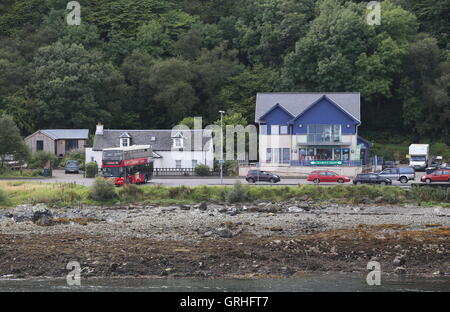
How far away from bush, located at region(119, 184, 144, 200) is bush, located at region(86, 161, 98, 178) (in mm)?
11451

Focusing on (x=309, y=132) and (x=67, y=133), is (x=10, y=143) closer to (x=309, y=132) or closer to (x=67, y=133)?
(x=67, y=133)

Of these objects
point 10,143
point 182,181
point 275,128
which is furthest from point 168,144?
point 10,143

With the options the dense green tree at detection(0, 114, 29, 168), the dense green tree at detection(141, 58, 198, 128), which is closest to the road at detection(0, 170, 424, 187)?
the dense green tree at detection(0, 114, 29, 168)

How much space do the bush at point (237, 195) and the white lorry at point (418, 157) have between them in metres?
24.3

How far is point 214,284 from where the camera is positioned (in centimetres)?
3500

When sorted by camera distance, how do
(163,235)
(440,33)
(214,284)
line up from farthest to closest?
(440,33)
(163,235)
(214,284)

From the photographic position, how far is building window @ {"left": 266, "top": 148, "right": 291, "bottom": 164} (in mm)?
75438

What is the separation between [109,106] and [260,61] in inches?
731

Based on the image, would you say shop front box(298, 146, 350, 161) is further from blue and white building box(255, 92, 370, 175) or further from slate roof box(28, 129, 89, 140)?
slate roof box(28, 129, 89, 140)

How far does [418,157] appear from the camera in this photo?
248 feet

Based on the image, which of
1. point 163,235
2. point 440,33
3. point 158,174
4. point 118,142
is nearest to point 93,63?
point 118,142
